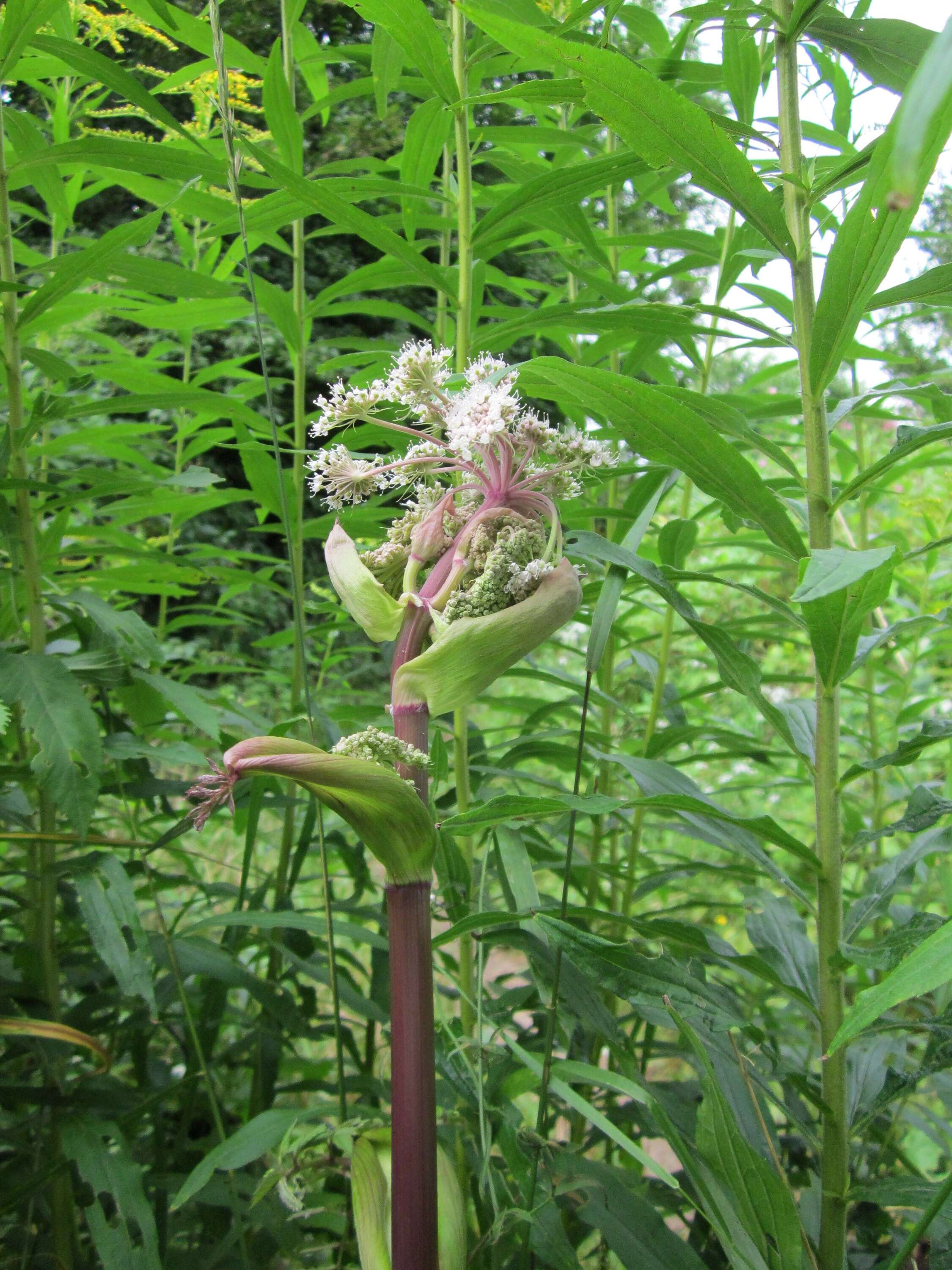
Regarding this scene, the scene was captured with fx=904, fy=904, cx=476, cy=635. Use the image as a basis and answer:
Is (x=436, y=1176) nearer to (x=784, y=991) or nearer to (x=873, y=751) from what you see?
(x=784, y=991)

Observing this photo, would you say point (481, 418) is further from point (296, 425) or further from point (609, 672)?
point (609, 672)

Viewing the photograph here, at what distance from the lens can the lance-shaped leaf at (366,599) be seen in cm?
52

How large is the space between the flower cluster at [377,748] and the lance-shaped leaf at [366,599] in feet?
0.24

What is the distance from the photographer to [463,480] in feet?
1.95

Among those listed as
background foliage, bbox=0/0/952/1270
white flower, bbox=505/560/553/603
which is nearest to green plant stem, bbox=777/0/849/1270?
background foliage, bbox=0/0/952/1270

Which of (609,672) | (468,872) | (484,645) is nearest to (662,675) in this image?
(609,672)

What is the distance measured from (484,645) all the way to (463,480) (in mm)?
159

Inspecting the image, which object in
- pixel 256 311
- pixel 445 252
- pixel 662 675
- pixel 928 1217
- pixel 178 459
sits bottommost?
pixel 928 1217

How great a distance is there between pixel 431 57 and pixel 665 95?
26cm

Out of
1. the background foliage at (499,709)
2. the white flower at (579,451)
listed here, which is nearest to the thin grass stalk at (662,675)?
the background foliage at (499,709)

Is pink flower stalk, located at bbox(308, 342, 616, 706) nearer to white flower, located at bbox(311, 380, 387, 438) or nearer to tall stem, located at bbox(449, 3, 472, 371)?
white flower, located at bbox(311, 380, 387, 438)

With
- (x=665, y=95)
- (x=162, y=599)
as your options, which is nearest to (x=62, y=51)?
(x=665, y=95)

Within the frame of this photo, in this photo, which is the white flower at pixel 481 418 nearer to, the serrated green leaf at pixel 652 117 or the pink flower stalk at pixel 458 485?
the pink flower stalk at pixel 458 485

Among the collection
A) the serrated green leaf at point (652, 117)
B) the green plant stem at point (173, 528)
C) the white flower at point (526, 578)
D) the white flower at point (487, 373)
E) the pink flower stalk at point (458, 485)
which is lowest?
the white flower at point (526, 578)
